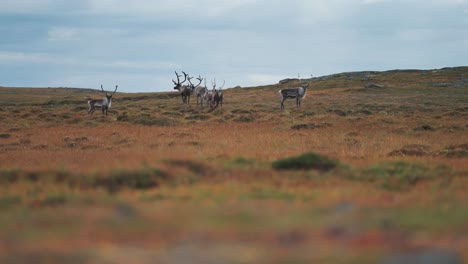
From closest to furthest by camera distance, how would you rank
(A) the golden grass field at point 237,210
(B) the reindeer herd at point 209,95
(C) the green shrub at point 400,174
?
(A) the golden grass field at point 237,210
(C) the green shrub at point 400,174
(B) the reindeer herd at point 209,95

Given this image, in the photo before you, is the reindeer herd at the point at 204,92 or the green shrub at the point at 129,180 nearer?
the green shrub at the point at 129,180

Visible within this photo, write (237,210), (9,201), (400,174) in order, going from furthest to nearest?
(400,174) < (9,201) < (237,210)

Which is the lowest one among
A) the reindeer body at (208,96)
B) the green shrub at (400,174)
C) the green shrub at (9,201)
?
the green shrub at (400,174)

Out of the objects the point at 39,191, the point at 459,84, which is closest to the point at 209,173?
the point at 39,191

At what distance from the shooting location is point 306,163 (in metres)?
11.7

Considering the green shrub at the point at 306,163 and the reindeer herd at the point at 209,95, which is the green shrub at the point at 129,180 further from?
the reindeer herd at the point at 209,95

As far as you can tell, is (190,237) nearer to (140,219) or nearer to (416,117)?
(140,219)

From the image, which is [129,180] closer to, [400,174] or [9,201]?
[9,201]

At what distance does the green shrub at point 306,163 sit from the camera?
38.1 ft

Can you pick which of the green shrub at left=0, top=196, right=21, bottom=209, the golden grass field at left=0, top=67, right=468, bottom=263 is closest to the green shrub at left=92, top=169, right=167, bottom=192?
the golden grass field at left=0, top=67, right=468, bottom=263

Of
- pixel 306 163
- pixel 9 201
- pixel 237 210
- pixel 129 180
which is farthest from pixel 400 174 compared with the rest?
pixel 9 201

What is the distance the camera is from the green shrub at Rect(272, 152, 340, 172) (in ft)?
38.1

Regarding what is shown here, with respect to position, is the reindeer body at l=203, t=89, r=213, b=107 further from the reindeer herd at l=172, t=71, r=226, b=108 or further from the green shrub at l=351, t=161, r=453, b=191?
the green shrub at l=351, t=161, r=453, b=191

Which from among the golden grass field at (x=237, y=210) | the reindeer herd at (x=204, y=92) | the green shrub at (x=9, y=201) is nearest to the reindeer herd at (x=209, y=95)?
the reindeer herd at (x=204, y=92)
